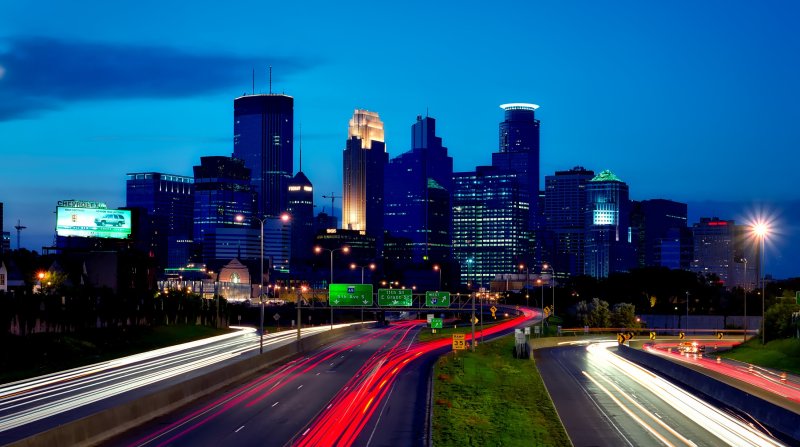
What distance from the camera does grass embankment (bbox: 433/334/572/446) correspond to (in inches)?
1615

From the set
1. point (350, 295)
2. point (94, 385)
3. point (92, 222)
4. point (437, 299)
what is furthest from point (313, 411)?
point (92, 222)

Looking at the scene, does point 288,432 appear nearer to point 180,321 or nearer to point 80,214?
point 180,321

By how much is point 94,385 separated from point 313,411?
15.5 metres

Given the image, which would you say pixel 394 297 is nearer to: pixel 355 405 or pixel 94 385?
pixel 94 385

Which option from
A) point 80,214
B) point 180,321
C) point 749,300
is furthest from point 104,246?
point 749,300

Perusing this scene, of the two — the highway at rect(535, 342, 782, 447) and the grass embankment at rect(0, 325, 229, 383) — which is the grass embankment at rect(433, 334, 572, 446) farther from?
the grass embankment at rect(0, 325, 229, 383)

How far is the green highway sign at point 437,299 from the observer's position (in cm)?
10800

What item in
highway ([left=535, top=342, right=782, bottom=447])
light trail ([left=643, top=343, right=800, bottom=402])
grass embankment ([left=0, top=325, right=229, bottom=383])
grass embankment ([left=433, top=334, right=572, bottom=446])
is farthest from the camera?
grass embankment ([left=0, top=325, right=229, bottom=383])

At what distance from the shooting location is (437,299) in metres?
109

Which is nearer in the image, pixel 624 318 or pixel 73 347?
pixel 73 347

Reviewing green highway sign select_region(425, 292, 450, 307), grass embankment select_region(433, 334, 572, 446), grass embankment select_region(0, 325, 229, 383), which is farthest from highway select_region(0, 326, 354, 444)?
green highway sign select_region(425, 292, 450, 307)

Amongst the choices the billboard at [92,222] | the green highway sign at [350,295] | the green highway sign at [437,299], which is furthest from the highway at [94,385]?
the billboard at [92,222]

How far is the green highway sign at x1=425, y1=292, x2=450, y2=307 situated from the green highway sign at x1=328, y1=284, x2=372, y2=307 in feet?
23.2

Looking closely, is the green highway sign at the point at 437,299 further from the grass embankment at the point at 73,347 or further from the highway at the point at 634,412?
the highway at the point at 634,412
